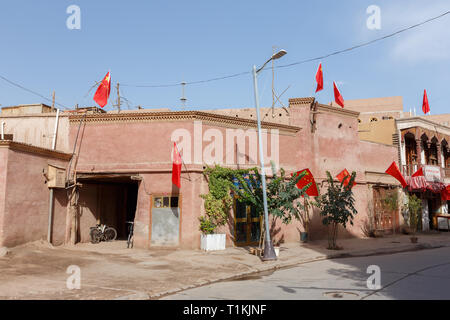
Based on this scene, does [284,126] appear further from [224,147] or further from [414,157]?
[414,157]

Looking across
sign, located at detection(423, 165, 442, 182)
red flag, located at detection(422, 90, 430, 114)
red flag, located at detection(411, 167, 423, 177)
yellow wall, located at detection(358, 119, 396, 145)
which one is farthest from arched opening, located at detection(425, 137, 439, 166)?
yellow wall, located at detection(358, 119, 396, 145)

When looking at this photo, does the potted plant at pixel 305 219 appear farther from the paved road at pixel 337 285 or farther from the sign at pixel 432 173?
the sign at pixel 432 173

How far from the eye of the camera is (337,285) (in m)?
9.06

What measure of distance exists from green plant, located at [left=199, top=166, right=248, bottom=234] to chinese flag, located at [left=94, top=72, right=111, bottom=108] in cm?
683

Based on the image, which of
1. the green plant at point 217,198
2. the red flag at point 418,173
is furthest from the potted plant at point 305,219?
the red flag at point 418,173

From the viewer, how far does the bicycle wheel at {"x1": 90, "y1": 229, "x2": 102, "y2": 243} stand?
1855 centimetres

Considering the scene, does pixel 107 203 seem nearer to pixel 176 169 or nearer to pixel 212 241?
pixel 176 169

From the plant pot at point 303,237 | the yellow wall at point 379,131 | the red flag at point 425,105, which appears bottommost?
the plant pot at point 303,237

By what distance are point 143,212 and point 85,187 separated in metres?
3.80

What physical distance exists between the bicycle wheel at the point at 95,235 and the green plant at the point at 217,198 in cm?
562

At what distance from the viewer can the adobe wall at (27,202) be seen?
567 inches

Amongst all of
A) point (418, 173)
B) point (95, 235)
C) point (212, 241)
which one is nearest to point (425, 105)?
point (418, 173)

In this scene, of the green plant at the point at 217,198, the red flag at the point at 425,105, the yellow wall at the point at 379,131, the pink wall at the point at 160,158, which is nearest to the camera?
the green plant at the point at 217,198
